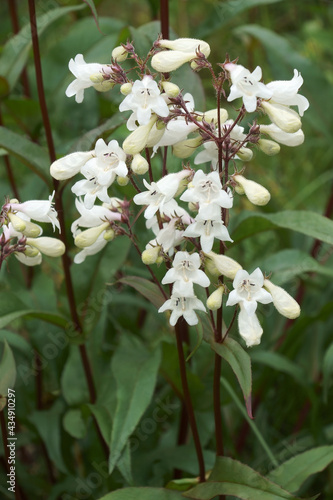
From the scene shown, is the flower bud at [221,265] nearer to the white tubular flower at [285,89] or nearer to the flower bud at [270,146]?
the flower bud at [270,146]

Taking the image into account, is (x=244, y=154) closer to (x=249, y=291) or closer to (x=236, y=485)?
(x=249, y=291)

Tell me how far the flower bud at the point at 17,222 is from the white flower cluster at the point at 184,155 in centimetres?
15

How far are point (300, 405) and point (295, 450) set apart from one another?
0.49 metres

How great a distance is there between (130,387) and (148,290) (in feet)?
1.51

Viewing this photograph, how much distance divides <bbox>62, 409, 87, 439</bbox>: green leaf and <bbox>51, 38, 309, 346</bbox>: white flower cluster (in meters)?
0.98

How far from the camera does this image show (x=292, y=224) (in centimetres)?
204

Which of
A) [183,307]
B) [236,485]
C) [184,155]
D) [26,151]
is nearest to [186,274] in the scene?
[183,307]

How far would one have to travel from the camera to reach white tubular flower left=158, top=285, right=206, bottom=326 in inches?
63.1

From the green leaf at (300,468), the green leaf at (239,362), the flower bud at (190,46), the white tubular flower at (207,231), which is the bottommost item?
Result: the green leaf at (300,468)

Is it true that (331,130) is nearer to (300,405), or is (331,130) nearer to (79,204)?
(300,405)

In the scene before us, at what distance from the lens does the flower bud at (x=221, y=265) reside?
1612mm

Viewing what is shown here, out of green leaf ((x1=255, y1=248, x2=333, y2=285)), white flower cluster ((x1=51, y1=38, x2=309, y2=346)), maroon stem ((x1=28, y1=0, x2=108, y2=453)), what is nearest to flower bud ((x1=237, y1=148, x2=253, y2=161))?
white flower cluster ((x1=51, y1=38, x2=309, y2=346))

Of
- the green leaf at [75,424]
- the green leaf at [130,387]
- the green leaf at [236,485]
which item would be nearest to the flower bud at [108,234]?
the green leaf at [130,387]

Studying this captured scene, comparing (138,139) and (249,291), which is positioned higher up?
(138,139)
